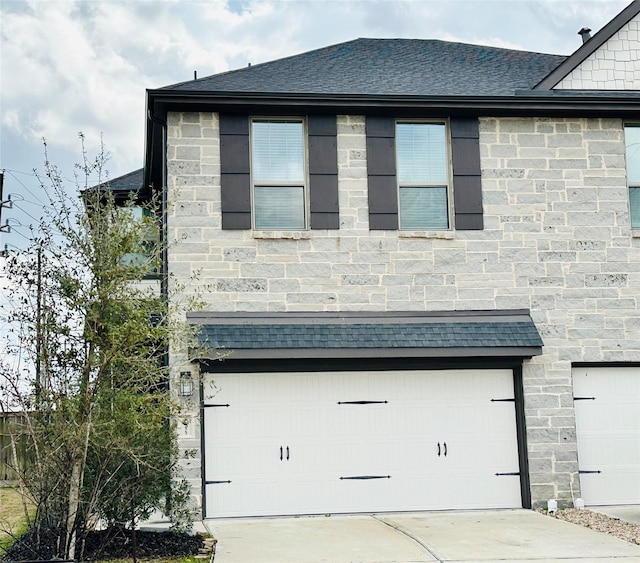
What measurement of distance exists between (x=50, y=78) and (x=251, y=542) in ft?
36.1

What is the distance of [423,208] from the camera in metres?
12.2

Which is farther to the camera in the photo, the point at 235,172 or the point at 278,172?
the point at 278,172

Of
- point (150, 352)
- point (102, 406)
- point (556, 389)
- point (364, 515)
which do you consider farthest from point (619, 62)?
point (102, 406)

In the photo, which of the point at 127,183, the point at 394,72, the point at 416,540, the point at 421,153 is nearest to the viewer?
the point at 416,540

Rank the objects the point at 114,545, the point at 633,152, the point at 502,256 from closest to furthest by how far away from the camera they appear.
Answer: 1. the point at 114,545
2. the point at 502,256
3. the point at 633,152

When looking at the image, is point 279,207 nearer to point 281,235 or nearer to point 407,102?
point 281,235

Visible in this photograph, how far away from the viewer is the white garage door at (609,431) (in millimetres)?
12062

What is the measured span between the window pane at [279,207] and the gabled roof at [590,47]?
12.5 feet

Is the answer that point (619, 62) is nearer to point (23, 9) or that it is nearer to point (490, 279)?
point (490, 279)

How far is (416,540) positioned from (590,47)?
759 centimetres

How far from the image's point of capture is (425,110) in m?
12.2

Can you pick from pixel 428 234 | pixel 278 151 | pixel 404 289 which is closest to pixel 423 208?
pixel 428 234

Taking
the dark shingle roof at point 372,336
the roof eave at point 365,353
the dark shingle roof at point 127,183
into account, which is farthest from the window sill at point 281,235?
the dark shingle roof at point 127,183

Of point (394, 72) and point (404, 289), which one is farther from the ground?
point (394, 72)
